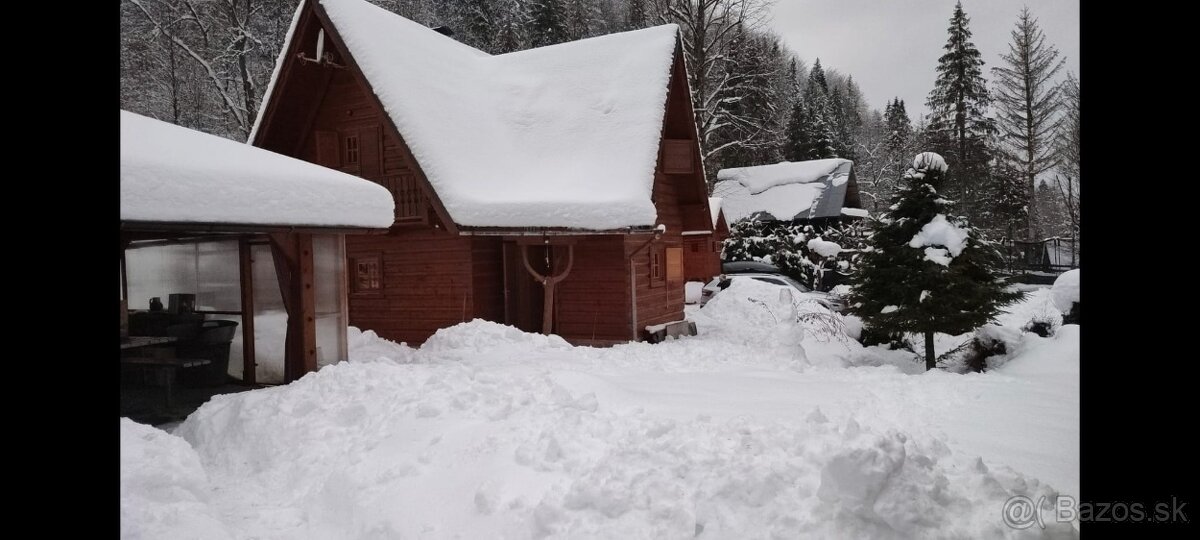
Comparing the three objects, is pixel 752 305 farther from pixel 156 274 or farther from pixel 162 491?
pixel 162 491

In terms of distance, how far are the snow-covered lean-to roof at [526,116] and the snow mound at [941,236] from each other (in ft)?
15.4

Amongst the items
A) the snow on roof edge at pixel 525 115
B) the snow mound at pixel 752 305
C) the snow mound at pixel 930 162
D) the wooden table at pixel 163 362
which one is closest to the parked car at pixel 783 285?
the snow mound at pixel 752 305

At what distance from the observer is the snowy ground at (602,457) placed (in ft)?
12.6

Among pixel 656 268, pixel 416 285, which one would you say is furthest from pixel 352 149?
pixel 656 268

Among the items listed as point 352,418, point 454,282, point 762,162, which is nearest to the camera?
point 352,418

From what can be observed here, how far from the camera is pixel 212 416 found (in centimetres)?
652

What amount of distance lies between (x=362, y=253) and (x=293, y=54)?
4.30 m

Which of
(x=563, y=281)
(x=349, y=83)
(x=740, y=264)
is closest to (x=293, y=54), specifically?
(x=349, y=83)

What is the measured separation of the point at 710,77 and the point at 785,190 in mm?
7445

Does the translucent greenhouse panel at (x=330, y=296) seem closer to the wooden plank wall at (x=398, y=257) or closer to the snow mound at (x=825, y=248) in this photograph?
the wooden plank wall at (x=398, y=257)

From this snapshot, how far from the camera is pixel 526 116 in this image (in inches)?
593
